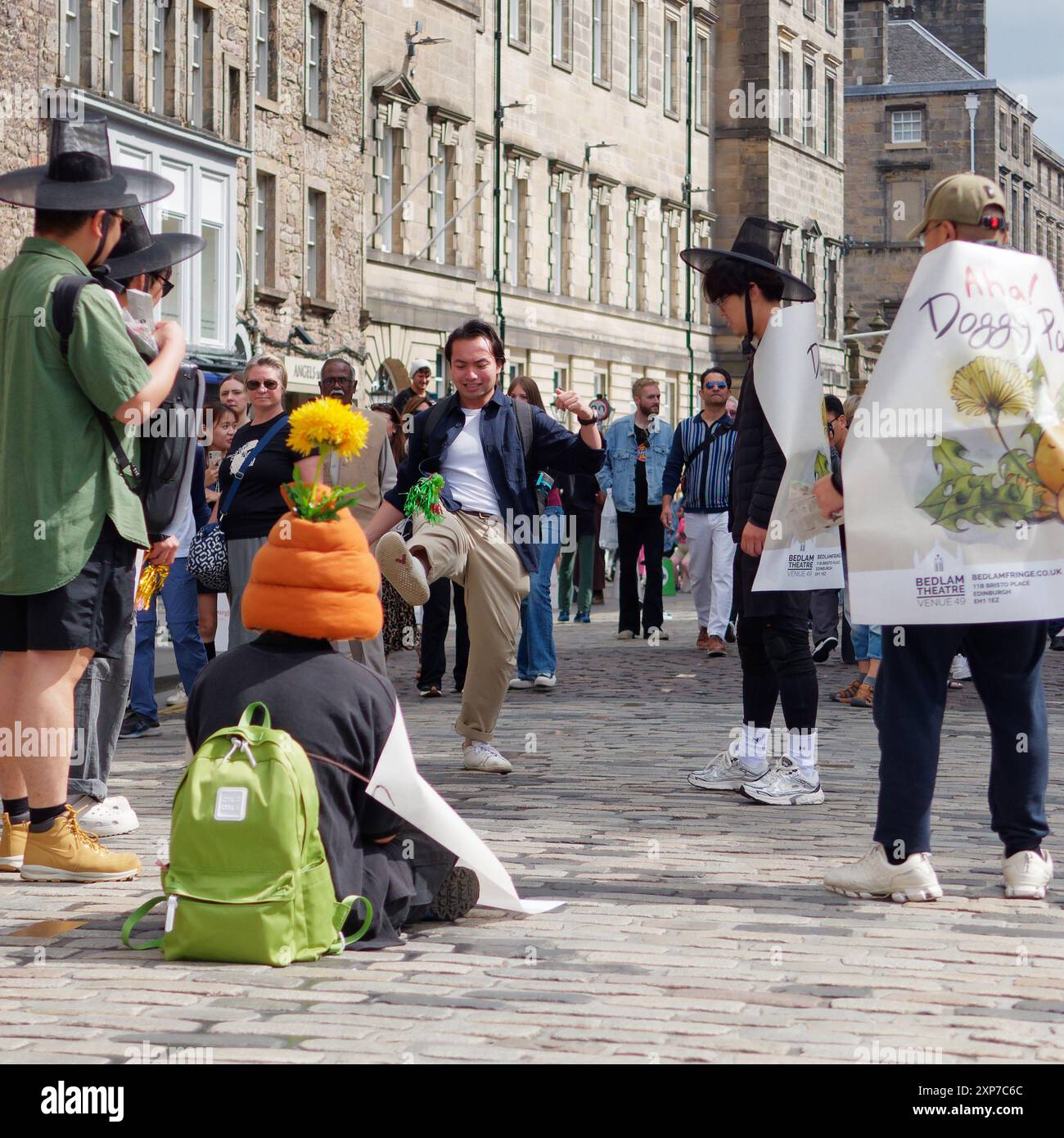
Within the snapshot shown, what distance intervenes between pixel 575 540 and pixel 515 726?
8.92 m

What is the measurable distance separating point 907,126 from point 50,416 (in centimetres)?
7667

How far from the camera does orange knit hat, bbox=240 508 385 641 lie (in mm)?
5457

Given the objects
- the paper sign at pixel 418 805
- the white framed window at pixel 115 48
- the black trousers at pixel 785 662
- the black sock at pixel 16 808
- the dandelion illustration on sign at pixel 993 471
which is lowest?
the black sock at pixel 16 808

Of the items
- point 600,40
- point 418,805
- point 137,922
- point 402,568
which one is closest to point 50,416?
point 137,922

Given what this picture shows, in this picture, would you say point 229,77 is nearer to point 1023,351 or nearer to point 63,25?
point 63,25

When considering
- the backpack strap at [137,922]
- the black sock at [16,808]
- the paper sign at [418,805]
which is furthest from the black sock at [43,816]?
the paper sign at [418,805]

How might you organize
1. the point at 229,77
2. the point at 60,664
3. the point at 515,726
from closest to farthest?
the point at 60,664, the point at 515,726, the point at 229,77

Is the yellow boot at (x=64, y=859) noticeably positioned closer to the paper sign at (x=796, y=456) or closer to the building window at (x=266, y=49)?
the paper sign at (x=796, y=456)

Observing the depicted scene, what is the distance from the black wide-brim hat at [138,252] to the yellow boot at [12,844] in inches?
77.4

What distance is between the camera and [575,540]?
Result: 2011cm

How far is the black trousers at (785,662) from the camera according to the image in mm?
8133

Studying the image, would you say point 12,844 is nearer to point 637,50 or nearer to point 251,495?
point 251,495

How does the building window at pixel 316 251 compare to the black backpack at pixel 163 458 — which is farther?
the building window at pixel 316 251
